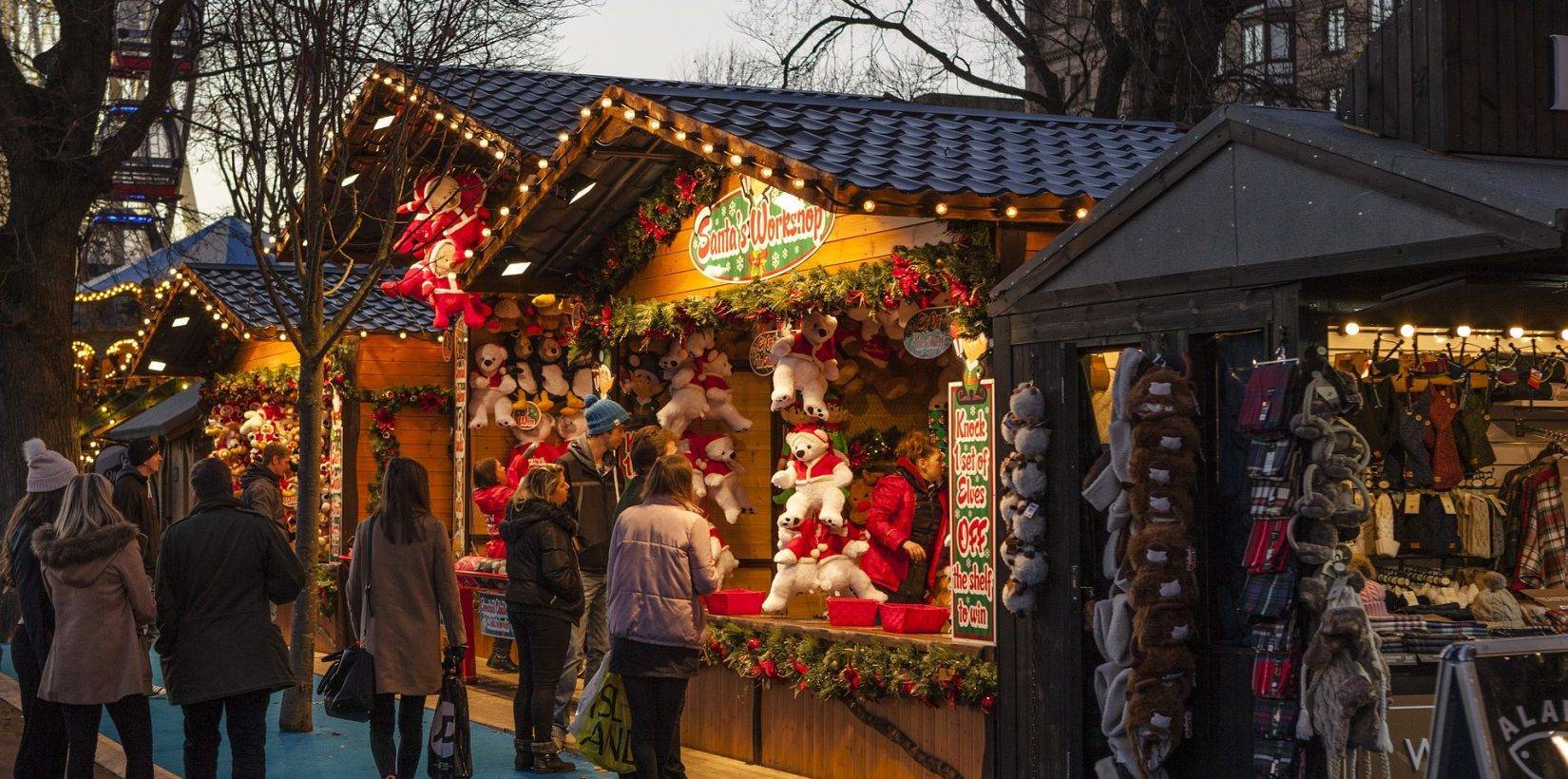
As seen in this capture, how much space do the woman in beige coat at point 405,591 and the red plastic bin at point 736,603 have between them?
2.69 meters

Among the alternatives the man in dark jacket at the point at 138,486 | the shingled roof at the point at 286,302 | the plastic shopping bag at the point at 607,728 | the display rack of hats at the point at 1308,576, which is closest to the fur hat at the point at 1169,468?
the display rack of hats at the point at 1308,576

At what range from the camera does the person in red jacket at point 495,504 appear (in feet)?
44.4

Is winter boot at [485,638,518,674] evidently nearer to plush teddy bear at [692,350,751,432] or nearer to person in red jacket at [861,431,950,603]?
plush teddy bear at [692,350,751,432]

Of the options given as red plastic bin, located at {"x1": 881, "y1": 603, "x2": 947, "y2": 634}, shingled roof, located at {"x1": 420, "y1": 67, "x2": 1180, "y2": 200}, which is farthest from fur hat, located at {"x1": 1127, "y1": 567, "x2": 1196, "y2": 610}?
red plastic bin, located at {"x1": 881, "y1": 603, "x2": 947, "y2": 634}

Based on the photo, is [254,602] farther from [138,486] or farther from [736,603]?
[138,486]

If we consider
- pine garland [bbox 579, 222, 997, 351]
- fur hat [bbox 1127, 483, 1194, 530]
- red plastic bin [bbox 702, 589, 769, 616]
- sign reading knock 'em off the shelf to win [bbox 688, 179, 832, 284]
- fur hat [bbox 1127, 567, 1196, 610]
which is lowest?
red plastic bin [bbox 702, 589, 769, 616]

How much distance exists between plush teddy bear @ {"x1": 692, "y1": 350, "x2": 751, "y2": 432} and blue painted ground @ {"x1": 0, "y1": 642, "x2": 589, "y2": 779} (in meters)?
2.58

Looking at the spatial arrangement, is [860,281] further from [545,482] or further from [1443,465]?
[1443,465]

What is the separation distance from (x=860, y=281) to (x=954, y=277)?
83 cm

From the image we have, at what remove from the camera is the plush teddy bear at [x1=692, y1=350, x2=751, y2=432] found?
11.8 m

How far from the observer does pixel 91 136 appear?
17172mm

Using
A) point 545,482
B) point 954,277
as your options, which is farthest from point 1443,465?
point 545,482

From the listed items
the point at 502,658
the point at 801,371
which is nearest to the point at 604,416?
the point at 801,371

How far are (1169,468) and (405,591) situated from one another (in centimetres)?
367
